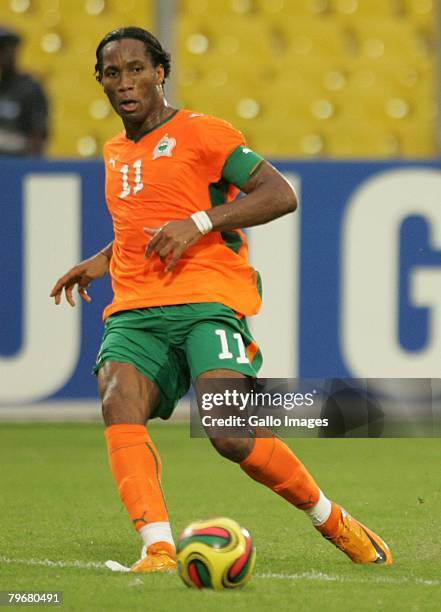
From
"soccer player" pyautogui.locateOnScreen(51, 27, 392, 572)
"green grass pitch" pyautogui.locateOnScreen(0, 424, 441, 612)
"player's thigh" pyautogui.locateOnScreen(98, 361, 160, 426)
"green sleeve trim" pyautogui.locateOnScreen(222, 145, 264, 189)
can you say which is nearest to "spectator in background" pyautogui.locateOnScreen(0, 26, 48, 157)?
"green grass pitch" pyautogui.locateOnScreen(0, 424, 441, 612)

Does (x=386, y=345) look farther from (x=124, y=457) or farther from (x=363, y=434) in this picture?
(x=124, y=457)

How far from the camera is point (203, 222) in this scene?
484 cm

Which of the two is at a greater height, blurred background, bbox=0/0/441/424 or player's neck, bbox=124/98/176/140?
player's neck, bbox=124/98/176/140

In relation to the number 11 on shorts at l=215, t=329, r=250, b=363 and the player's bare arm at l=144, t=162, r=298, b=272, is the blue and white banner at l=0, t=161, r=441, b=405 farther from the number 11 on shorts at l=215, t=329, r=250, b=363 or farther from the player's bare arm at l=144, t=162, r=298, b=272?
the player's bare arm at l=144, t=162, r=298, b=272

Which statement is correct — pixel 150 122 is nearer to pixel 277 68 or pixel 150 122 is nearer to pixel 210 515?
pixel 210 515

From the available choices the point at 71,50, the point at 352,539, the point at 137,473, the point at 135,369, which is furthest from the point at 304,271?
the point at 137,473

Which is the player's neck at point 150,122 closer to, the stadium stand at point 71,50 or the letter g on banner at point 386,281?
the letter g on banner at point 386,281

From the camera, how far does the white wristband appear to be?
4828 mm

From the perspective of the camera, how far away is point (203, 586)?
14.8 ft

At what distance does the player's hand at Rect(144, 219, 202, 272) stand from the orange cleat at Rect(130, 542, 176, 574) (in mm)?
885

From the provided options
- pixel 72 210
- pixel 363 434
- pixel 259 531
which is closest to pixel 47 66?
pixel 72 210

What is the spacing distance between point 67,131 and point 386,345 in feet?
10.4

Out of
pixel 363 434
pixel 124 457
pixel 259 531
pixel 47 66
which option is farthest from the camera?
pixel 47 66

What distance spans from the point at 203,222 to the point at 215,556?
43.3 inches
